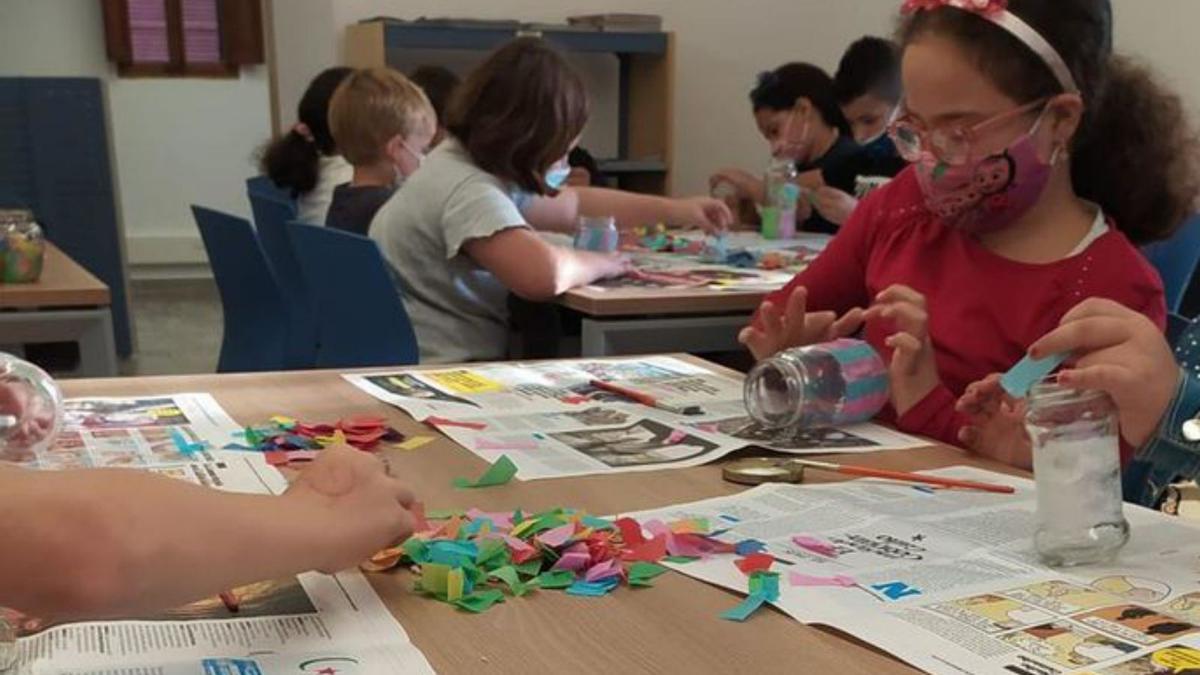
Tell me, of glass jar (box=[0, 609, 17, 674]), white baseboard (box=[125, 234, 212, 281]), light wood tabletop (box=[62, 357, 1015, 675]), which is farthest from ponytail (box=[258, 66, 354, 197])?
white baseboard (box=[125, 234, 212, 281])

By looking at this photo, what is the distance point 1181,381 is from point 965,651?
1.11 ft

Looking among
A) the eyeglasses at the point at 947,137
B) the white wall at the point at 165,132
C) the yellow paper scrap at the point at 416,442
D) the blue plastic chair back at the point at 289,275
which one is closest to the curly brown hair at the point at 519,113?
the blue plastic chair back at the point at 289,275

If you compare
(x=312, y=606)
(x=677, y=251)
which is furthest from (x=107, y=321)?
(x=312, y=606)

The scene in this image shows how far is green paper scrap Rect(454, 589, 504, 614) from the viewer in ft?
2.73

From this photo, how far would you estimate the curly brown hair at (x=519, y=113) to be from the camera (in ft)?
8.29

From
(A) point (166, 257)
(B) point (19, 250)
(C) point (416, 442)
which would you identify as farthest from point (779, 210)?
(A) point (166, 257)

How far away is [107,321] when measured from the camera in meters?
2.46

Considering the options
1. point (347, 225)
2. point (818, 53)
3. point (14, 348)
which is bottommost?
point (14, 348)

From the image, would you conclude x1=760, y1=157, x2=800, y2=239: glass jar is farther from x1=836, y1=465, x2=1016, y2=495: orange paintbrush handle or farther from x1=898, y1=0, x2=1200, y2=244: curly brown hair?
x1=836, y1=465, x2=1016, y2=495: orange paintbrush handle

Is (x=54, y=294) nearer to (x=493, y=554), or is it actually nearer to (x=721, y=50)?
(x=493, y=554)

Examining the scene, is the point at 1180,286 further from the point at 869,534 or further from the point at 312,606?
the point at 312,606

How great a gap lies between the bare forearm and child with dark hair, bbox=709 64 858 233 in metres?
3.49

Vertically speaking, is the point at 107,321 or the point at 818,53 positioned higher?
the point at 818,53

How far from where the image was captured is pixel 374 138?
296cm
